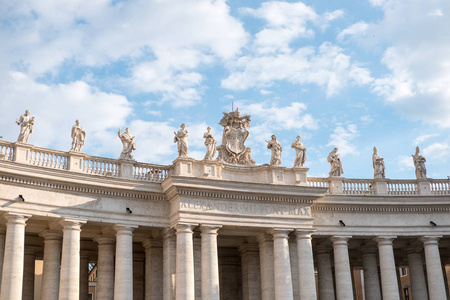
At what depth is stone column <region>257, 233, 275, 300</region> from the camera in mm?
44150

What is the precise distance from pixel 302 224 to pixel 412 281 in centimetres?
1261

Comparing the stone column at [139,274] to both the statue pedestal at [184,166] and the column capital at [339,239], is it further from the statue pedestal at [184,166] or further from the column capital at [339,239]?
the column capital at [339,239]

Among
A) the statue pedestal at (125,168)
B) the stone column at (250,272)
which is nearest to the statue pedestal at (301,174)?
the stone column at (250,272)

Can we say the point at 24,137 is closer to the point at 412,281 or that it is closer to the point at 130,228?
the point at 130,228

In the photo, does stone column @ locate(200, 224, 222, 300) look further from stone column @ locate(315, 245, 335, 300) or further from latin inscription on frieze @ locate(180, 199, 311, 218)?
stone column @ locate(315, 245, 335, 300)

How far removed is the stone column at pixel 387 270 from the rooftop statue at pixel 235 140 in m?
11.7

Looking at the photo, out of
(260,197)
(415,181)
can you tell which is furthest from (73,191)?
(415,181)

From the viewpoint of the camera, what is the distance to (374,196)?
47.9 meters

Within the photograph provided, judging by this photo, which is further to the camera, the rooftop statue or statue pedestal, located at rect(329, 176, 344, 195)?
statue pedestal, located at rect(329, 176, 344, 195)

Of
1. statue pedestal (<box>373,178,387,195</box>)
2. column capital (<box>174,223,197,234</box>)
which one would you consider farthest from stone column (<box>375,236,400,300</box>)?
column capital (<box>174,223,197,234</box>)

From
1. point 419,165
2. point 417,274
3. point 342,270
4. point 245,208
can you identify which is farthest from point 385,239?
point 245,208

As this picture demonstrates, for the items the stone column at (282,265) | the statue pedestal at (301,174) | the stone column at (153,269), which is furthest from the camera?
the statue pedestal at (301,174)

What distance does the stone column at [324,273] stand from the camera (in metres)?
48.5

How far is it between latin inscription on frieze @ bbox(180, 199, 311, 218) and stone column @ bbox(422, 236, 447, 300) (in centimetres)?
1028
